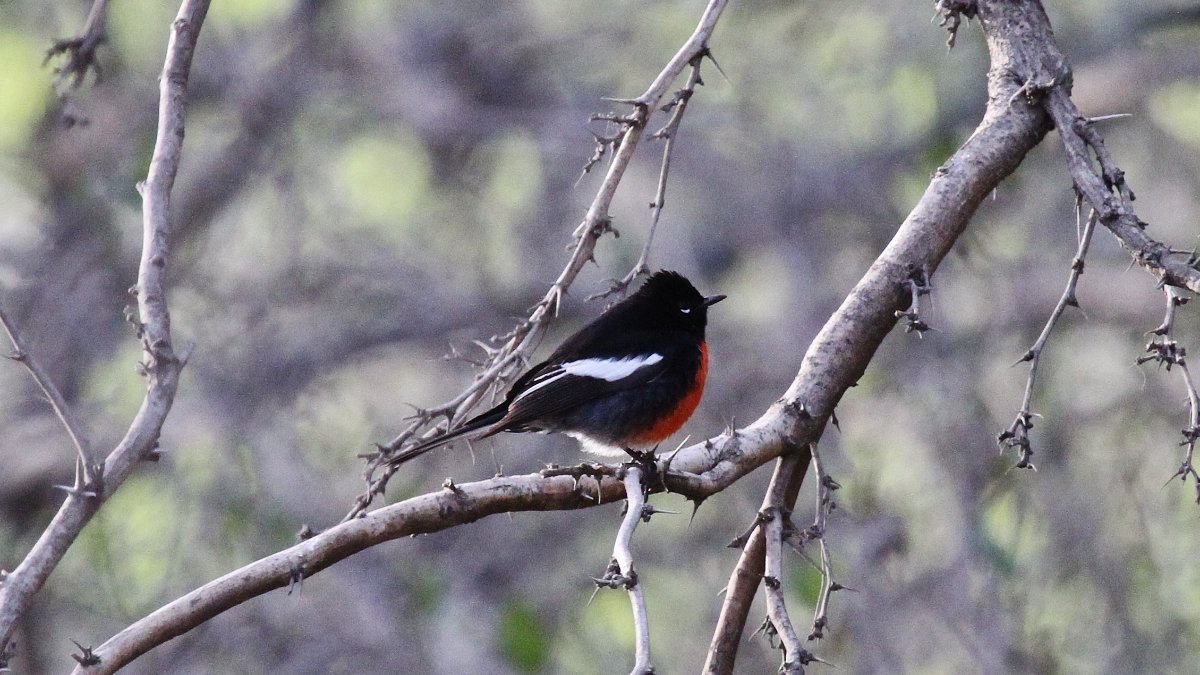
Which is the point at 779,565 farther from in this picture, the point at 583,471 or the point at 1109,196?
the point at 1109,196

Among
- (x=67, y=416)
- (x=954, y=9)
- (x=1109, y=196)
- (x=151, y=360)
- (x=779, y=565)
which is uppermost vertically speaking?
(x=954, y=9)

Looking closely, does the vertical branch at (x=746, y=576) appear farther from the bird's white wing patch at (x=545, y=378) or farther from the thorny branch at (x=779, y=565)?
the bird's white wing patch at (x=545, y=378)

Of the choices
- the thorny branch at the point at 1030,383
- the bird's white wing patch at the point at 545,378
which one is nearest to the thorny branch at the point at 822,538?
the thorny branch at the point at 1030,383

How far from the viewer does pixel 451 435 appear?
4262mm

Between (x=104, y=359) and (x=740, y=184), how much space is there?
4.13 meters

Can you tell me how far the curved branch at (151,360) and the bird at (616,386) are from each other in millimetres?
1801

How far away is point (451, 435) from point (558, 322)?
184 inches

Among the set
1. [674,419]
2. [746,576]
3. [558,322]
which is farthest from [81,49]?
[558,322]

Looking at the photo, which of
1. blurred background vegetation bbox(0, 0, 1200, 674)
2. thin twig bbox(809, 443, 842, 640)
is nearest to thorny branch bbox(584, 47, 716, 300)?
thin twig bbox(809, 443, 842, 640)

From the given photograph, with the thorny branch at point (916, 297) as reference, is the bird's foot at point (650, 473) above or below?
below

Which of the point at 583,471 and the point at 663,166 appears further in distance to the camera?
the point at 663,166

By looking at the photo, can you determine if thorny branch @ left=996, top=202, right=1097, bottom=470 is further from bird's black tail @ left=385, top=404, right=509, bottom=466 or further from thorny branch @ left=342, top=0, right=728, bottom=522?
bird's black tail @ left=385, top=404, right=509, bottom=466

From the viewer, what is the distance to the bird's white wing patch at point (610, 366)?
17.6 feet

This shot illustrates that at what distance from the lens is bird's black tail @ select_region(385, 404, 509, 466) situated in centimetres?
361
